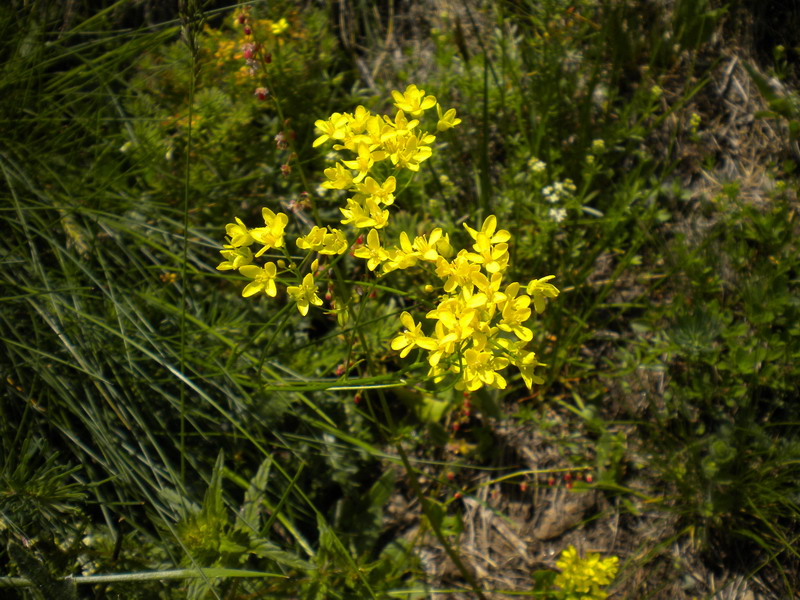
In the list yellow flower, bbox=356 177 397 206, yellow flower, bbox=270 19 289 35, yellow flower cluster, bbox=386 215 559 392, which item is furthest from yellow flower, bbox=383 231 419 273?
yellow flower, bbox=270 19 289 35

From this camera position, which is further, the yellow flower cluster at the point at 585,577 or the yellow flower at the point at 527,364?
the yellow flower cluster at the point at 585,577

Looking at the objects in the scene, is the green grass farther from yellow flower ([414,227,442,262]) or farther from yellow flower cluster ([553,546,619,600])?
yellow flower ([414,227,442,262])

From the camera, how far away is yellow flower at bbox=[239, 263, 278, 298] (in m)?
1.55

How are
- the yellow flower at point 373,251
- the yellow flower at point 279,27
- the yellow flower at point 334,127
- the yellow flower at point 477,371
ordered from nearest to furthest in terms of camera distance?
the yellow flower at point 477,371 → the yellow flower at point 373,251 → the yellow flower at point 334,127 → the yellow flower at point 279,27

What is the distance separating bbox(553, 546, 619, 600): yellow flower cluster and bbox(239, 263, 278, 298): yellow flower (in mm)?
1435

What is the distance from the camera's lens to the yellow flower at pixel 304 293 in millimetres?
1499

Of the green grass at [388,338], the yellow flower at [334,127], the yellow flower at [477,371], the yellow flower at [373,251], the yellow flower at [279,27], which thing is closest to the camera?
the yellow flower at [477,371]

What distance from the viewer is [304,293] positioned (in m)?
1.52

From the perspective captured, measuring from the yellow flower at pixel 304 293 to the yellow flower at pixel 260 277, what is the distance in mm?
66

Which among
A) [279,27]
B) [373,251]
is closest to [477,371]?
[373,251]

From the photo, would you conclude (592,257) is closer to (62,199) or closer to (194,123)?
(194,123)

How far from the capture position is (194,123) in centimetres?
265

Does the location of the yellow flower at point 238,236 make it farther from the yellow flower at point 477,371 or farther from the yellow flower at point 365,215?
the yellow flower at point 477,371

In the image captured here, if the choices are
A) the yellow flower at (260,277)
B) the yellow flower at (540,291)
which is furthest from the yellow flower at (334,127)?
the yellow flower at (540,291)
